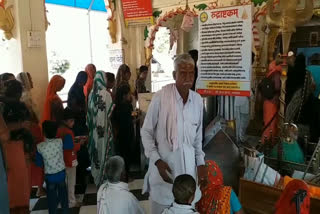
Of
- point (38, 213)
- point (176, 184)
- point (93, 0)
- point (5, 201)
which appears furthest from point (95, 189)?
point (93, 0)

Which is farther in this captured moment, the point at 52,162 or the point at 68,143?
the point at 68,143

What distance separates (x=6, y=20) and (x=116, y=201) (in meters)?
3.23

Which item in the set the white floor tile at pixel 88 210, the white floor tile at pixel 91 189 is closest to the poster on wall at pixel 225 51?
the white floor tile at pixel 88 210

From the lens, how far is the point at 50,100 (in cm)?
369

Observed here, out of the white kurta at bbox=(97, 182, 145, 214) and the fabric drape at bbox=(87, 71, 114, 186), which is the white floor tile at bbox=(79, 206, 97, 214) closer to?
the fabric drape at bbox=(87, 71, 114, 186)

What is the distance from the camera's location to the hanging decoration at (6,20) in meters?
3.94

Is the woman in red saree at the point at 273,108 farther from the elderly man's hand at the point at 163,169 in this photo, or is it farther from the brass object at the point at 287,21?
the elderly man's hand at the point at 163,169

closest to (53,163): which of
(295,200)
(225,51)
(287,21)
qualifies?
Answer: (225,51)

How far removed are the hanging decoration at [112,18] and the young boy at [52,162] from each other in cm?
404

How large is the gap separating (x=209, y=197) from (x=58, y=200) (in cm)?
156

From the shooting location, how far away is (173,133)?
1.83 metres

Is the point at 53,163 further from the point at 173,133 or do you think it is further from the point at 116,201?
the point at 173,133

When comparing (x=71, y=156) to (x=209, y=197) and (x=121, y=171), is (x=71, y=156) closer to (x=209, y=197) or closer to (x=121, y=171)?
(x=121, y=171)

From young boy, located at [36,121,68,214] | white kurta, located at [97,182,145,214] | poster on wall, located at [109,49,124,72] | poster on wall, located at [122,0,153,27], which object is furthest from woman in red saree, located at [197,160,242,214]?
poster on wall, located at [109,49,124,72]
